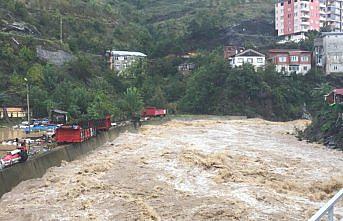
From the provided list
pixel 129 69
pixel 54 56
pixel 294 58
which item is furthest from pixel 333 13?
pixel 54 56

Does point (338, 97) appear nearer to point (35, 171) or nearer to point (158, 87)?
point (35, 171)

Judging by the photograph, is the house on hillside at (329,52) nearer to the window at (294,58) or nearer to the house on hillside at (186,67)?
the window at (294,58)

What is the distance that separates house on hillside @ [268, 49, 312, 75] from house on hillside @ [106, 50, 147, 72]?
27237mm

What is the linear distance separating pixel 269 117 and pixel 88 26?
4885 cm

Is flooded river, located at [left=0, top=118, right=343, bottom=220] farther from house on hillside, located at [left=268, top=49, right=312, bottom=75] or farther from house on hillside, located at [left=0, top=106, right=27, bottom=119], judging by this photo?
house on hillside, located at [left=268, top=49, right=312, bottom=75]

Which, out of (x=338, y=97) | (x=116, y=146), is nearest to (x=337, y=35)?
(x=338, y=97)

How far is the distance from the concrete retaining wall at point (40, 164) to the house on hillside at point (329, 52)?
1889 inches

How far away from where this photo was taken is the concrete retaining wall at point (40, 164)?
1872 centimetres

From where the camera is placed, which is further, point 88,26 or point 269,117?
point 88,26

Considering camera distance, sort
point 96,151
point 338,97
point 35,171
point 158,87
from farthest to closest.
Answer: point 158,87, point 338,97, point 96,151, point 35,171

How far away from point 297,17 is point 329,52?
1986cm

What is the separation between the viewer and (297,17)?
8800 cm

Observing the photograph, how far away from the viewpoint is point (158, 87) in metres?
78.8

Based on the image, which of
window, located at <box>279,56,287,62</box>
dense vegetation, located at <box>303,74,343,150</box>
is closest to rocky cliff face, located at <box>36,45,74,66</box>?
window, located at <box>279,56,287,62</box>
